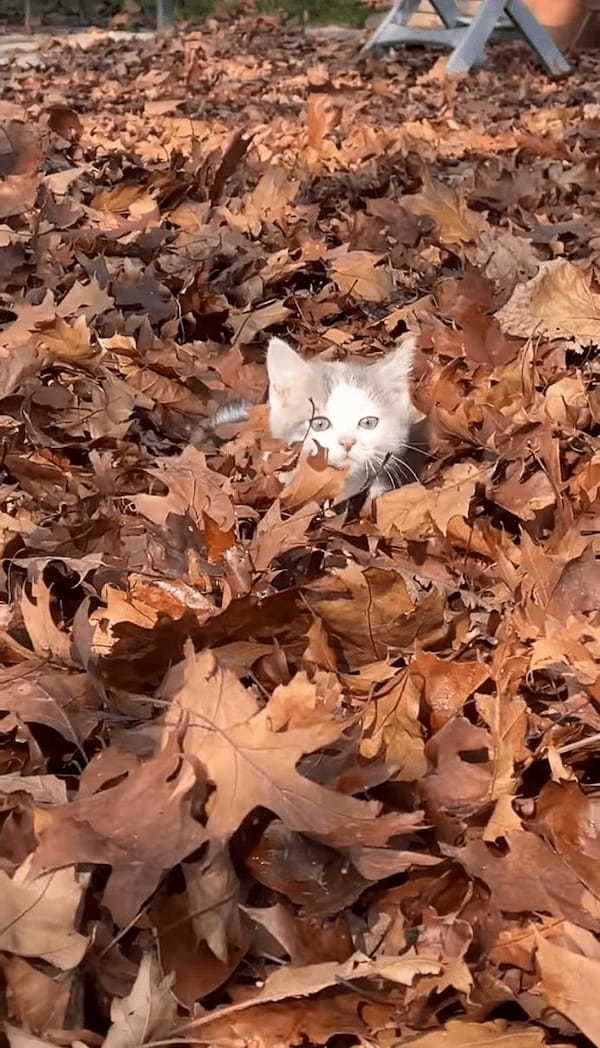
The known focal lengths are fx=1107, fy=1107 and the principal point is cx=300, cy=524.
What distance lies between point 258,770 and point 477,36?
31.1 ft

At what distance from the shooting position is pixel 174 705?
145 centimetres

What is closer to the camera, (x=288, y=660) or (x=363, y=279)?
(x=288, y=660)

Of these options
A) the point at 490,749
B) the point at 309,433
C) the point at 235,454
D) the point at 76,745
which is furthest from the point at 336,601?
the point at 309,433

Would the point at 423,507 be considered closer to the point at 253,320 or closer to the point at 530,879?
the point at 530,879

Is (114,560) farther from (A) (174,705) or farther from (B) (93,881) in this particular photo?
(B) (93,881)

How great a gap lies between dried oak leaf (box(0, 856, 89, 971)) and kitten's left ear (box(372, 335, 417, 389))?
1.82 metres

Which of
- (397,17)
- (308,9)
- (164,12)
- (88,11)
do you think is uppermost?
(397,17)

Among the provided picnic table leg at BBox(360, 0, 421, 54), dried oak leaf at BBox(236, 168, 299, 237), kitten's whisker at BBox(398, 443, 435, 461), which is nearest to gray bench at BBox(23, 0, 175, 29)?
picnic table leg at BBox(360, 0, 421, 54)

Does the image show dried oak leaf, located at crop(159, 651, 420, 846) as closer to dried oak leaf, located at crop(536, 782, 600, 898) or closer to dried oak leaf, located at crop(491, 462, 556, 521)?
dried oak leaf, located at crop(536, 782, 600, 898)

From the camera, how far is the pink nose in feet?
9.43

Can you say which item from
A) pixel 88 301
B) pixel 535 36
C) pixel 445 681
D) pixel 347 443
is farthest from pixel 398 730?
pixel 535 36

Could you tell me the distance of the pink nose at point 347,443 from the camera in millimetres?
2875

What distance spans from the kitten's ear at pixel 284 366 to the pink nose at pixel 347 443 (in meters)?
0.19

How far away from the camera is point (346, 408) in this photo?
2.90 meters
